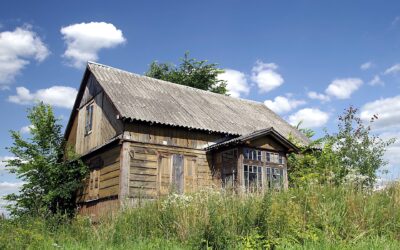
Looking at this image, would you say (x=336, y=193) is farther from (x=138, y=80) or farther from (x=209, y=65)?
(x=209, y=65)

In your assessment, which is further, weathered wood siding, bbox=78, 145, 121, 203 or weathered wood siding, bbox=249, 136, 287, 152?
weathered wood siding, bbox=249, 136, 287, 152

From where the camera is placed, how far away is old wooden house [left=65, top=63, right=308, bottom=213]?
14.9 metres

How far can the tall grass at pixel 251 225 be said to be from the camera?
7215mm

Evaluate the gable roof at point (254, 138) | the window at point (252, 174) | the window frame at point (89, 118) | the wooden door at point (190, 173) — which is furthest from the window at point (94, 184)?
the window at point (252, 174)

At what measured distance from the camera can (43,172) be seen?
18.5m

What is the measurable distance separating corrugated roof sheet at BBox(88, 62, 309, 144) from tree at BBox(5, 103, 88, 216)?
4.08 metres

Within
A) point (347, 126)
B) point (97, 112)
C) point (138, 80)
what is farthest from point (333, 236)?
point (347, 126)

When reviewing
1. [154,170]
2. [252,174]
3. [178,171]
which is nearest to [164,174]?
[154,170]

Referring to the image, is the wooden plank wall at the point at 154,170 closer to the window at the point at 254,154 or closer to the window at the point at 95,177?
the window at the point at 254,154

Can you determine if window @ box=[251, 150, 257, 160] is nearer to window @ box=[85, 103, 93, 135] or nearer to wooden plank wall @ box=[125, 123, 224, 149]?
wooden plank wall @ box=[125, 123, 224, 149]

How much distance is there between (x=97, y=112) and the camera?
688 inches

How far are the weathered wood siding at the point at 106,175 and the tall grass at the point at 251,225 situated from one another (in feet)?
19.2

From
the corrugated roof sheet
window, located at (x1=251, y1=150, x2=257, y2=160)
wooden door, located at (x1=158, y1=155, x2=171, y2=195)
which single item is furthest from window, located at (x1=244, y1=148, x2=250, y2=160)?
wooden door, located at (x1=158, y1=155, x2=171, y2=195)

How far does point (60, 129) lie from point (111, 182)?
23.6 feet
